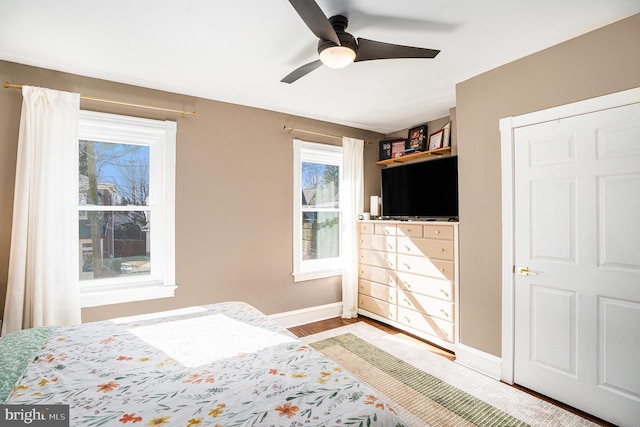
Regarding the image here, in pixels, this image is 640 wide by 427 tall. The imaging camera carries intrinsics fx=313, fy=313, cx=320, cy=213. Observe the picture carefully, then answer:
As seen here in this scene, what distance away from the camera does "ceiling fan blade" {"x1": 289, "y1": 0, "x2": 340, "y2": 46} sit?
4.67 ft

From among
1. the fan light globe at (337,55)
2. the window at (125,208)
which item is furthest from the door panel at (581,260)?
the window at (125,208)

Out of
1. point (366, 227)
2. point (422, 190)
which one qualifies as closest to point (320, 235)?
point (366, 227)

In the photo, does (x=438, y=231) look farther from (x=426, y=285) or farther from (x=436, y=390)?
(x=436, y=390)

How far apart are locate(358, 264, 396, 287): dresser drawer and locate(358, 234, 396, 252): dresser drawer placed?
25 cm

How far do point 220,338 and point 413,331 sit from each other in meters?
2.47

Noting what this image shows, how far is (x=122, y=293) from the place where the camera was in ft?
9.23

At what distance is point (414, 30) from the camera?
6.81 ft

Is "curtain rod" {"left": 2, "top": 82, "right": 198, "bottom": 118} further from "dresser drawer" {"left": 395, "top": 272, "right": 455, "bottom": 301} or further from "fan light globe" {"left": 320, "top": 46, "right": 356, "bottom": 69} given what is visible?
"dresser drawer" {"left": 395, "top": 272, "right": 455, "bottom": 301}

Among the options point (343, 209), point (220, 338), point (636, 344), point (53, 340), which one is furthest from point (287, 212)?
point (636, 344)

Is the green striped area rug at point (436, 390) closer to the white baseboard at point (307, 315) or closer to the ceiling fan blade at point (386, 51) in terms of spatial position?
the white baseboard at point (307, 315)

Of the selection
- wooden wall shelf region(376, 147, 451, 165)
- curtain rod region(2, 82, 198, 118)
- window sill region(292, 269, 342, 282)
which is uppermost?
curtain rod region(2, 82, 198, 118)

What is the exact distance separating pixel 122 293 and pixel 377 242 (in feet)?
9.07

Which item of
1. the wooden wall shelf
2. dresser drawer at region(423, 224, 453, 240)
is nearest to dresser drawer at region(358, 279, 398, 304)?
dresser drawer at region(423, 224, 453, 240)

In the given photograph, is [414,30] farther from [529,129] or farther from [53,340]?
[53,340]
